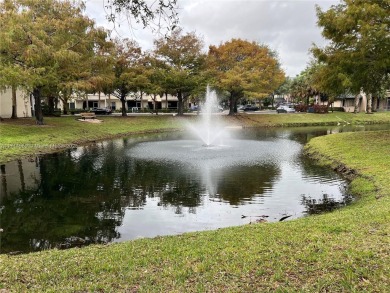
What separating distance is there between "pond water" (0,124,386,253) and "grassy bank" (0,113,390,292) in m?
2.29

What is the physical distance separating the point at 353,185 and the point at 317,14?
14247 mm

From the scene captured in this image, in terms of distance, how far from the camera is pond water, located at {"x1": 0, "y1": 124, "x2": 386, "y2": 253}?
933 centimetres

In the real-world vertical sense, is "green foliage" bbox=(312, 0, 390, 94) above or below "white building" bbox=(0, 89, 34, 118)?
above

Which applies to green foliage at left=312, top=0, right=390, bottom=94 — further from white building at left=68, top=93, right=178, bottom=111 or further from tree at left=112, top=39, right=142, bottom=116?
white building at left=68, top=93, right=178, bottom=111

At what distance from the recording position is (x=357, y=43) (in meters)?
21.4

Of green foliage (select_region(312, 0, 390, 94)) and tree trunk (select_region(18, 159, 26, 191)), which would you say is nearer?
tree trunk (select_region(18, 159, 26, 191))

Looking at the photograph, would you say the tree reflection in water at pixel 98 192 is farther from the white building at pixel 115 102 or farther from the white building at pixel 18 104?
the white building at pixel 115 102

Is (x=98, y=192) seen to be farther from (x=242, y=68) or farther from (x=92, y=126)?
(x=242, y=68)

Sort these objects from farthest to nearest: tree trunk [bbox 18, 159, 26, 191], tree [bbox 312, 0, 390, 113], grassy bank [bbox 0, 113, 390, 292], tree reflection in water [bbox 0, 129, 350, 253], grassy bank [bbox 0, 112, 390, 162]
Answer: grassy bank [bbox 0, 112, 390, 162], tree [bbox 312, 0, 390, 113], tree trunk [bbox 18, 159, 26, 191], tree reflection in water [bbox 0, 129, 350, 253], grassy bank [bbox 0, 113, 390, 292]

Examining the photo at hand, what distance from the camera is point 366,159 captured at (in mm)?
16453

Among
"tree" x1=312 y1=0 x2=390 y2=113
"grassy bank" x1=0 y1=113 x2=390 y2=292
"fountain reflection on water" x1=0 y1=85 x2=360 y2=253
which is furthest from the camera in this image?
"tree" x1=312 y1=0 x2=390 y2=113

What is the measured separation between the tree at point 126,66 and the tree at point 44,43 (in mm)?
10459

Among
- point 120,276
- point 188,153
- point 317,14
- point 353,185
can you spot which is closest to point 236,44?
point 317,14

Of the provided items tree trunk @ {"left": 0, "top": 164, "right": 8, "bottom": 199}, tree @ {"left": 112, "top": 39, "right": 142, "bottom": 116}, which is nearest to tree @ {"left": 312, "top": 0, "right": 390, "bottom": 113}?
tree trunk @ {"left": 0, "top": 164, "right": 8, "bottom": 199}
